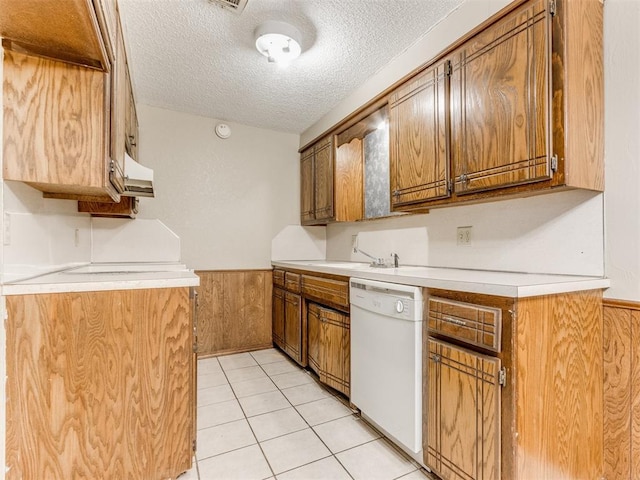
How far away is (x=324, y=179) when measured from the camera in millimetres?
3283

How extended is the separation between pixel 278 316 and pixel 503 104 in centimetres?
267

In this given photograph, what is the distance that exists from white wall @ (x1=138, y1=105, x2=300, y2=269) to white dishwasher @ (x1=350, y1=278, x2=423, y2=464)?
185cm

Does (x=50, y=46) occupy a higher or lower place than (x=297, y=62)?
lower

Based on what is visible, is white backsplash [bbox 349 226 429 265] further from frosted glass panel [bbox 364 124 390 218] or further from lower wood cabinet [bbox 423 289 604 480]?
lower wood cabinet [bbox 423 289 604 480]

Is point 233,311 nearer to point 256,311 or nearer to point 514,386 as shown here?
point 256,311

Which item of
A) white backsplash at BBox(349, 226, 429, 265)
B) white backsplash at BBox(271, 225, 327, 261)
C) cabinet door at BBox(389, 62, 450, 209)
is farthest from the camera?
white backsplash at BBox(271, 225, 327, 261)

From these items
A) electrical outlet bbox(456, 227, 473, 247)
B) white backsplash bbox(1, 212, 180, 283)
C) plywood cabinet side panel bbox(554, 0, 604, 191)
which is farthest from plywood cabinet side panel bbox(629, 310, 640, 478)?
white backsplash bbox(1, 212, 180, 283)

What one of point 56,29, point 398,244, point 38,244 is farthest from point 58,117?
point 398,244

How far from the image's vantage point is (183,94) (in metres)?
2.88

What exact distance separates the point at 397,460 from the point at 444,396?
52 cm

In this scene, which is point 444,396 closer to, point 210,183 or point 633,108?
point 633,108

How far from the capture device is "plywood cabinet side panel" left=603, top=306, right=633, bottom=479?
1.39 meters

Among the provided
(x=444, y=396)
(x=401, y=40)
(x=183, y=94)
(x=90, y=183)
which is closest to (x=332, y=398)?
(x=444, y=396)

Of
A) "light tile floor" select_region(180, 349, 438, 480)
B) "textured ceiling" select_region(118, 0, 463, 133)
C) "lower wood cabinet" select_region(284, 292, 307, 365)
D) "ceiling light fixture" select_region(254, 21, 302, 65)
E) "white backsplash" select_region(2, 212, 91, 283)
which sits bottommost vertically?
"light tile floor" select_region(180, 349, 438, 480)
